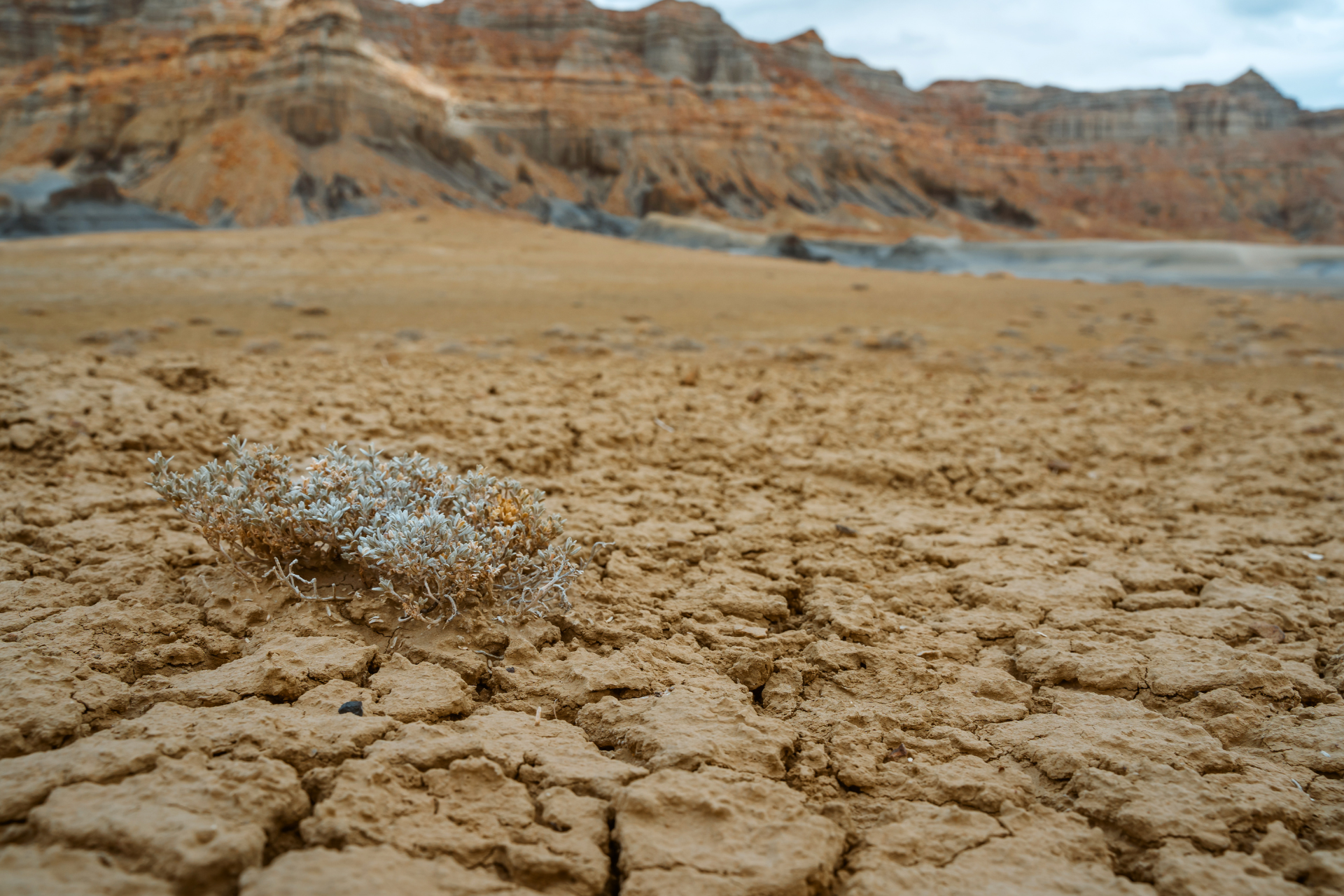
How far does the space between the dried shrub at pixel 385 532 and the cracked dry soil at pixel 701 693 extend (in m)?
0.08

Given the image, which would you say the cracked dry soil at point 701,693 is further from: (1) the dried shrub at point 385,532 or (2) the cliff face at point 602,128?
(2) the cliff face at point 602,128

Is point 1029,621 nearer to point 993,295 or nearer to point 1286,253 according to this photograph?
point 993,295

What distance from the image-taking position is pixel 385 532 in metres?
1.90

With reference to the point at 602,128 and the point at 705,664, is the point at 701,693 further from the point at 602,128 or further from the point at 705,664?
the point at 602,128

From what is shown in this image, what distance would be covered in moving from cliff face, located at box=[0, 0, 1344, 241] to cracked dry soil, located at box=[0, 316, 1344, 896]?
26.7 m

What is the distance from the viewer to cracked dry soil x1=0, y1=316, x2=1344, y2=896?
3.98 feet

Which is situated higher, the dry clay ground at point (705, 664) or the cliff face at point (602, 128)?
the cliff face at point (602, 128)

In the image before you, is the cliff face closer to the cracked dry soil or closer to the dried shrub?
the cracked dry soil

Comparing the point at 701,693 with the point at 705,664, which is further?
the point at 705,664

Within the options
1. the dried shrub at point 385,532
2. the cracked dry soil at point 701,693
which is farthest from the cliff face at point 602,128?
the dried shrub at point 385,532

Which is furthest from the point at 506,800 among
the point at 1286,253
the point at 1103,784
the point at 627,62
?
the point at 627,62

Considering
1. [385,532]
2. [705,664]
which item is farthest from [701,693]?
[385,532]

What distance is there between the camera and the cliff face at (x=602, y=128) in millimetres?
29172

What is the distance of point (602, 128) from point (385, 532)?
38.6m
